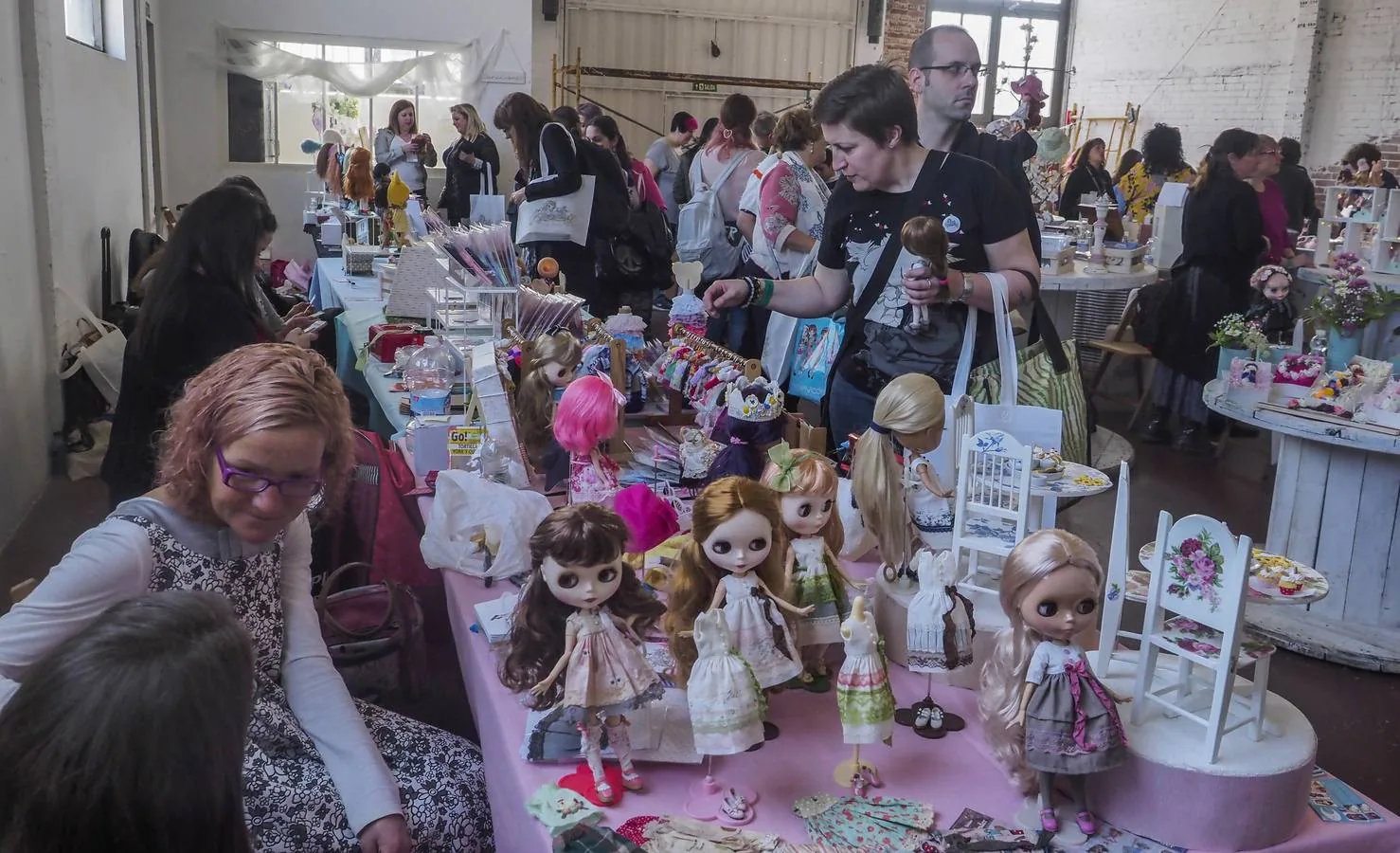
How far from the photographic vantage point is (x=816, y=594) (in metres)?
1.76

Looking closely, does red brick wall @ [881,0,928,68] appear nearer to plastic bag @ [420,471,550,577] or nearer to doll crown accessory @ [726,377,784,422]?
doll crown accessory @ [726,377,784,422]

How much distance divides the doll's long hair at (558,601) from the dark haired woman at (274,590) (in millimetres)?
291

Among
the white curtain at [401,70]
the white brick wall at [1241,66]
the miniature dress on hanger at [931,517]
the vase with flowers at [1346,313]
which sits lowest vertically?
the miniature dress on hanger at [931,517]

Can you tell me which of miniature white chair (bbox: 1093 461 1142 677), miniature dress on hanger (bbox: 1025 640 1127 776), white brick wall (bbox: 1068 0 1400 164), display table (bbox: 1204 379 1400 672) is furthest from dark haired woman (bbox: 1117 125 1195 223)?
miniature dress on hanger (bbox: 1025 640 1127 776)

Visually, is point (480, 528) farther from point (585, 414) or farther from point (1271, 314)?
point (1271, 314)

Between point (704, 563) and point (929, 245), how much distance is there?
3.16ft

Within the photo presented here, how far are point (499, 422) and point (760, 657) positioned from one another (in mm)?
1238

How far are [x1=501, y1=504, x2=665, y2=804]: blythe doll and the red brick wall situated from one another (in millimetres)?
13317

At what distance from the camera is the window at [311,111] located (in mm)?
11047

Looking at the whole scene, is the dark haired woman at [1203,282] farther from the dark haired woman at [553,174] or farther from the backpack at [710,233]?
the dark haired woman at [553,174]

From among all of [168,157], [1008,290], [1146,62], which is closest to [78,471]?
[1008,290]

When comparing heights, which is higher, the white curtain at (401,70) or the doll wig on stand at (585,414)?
the white curtain at (401,70)

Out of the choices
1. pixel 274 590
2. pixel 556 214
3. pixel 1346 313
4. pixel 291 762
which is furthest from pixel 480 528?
pixel 1346 313

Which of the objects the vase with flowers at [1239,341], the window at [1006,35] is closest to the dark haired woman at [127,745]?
the vase with flowers at [1239,341]
